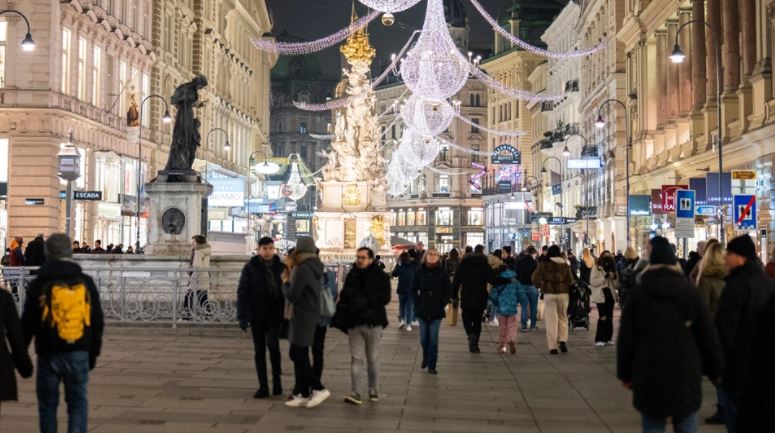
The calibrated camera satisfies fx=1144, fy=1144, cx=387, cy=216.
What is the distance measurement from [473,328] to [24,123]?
27.7 meters

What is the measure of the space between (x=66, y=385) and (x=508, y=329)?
1236 cm

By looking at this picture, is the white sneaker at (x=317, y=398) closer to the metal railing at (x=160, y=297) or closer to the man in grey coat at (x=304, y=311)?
the man in grey coat at (x=304, y=311)

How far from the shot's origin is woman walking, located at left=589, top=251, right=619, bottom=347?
22.0 metres

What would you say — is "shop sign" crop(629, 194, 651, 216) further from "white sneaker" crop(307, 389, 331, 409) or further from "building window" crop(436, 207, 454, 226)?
"building window" crop(436, 207, 454, 226)

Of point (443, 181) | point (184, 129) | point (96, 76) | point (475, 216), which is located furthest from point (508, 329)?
point (443, 181)

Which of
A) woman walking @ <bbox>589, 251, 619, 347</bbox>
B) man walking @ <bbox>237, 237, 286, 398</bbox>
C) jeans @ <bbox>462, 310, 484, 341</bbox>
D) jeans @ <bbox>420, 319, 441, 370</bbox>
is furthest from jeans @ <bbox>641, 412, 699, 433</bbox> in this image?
woman walking @ <bbox>589, 251, 619, 347</bbox>

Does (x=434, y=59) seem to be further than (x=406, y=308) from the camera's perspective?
Yes

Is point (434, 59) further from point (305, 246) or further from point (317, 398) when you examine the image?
point (317, 398)

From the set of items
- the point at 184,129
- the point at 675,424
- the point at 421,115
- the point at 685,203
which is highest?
the point at 421,115

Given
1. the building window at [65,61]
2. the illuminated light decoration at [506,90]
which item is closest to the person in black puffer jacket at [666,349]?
the building window at [65,61]

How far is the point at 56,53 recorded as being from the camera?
4338 centimetres

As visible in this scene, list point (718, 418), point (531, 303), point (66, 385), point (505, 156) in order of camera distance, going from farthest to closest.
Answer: point (505, 156) < point (531, 303) < point (718, 418) < point (66, 385)

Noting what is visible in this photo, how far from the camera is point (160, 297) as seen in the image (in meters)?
22.4

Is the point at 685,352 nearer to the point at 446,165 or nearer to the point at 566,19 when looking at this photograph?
the point at 566,19
